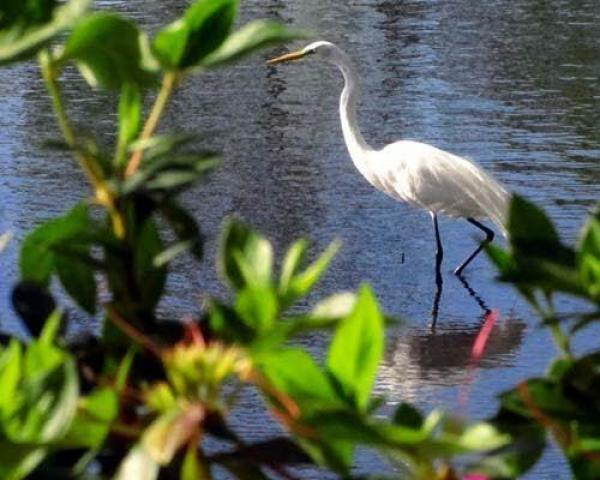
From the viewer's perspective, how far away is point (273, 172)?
27.3ft

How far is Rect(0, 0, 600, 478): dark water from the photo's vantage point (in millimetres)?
6172

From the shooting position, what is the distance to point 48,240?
1036 mm

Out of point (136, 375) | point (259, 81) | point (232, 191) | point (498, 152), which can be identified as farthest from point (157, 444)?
point (259, 81)

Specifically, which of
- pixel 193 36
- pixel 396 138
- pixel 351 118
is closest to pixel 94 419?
pixel 193 36

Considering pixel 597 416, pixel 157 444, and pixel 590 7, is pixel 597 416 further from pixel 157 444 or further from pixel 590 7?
pixel 590 7

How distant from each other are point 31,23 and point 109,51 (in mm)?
49

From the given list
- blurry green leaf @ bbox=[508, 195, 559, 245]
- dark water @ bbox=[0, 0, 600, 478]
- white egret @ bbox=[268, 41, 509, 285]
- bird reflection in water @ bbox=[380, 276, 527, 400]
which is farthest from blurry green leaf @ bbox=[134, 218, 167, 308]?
white egret @ bbox=[268, 41, 509, 285]

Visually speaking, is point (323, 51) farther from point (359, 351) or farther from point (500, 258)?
point (359, 351)

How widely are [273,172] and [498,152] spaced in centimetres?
125

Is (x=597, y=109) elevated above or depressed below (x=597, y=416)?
below

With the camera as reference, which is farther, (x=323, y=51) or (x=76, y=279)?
(x=323, y=51)

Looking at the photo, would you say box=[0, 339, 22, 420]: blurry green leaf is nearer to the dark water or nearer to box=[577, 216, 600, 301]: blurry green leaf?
box=[577, 216, 600, 301]: blurry green leaf

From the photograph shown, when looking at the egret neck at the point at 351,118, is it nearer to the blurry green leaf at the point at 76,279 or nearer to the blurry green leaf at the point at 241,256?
the blurry green leaf at the point at 76,279

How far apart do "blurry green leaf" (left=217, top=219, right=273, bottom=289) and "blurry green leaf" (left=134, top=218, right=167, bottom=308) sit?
80mm
